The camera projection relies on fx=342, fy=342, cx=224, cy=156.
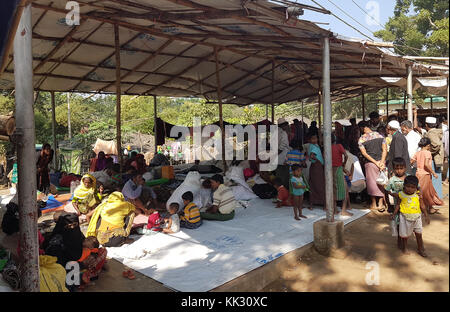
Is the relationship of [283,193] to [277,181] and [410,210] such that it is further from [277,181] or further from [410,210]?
[410,210]

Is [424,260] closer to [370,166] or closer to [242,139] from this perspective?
[370,166]

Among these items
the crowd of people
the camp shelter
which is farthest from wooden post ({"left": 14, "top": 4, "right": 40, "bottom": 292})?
the crowd of people

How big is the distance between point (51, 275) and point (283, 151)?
18.0 feet

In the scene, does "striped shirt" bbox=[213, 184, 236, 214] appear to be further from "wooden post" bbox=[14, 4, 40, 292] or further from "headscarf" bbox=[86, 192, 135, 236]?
"wooden post" bbox=[14, 4, 40, 292]

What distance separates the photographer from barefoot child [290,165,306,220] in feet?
18.3

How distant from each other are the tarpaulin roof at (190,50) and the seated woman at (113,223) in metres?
2.39

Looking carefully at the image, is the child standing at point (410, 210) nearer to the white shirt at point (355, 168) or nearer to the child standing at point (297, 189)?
the child standing at point (297, 189)

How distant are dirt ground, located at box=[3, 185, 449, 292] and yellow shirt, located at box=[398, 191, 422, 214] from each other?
0.29 meters

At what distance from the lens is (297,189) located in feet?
18.4

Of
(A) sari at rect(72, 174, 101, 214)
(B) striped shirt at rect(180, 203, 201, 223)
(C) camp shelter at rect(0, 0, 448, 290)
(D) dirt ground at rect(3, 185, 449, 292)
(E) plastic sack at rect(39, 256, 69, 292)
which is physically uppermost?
(C) camp shelter at rect(0, 0, 448, 290)

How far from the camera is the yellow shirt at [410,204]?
399cm

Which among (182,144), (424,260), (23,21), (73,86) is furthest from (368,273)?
(182,144)

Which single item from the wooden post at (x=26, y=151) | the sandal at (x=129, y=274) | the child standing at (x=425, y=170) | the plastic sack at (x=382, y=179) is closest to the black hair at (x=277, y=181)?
the plastic sack at (x=382, y=179)
